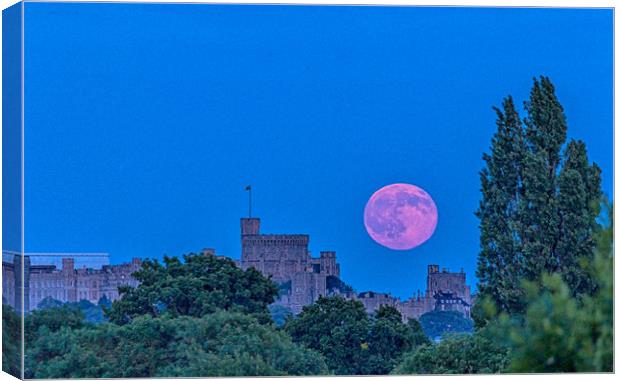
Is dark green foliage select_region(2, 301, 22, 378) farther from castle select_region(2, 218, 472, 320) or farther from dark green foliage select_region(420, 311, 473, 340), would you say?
dark green foliage select_region(420, 311, 473, 340)

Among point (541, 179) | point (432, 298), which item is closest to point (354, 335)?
point (432, 298)

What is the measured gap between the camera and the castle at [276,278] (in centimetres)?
1234

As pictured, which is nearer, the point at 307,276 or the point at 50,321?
the point at 50,321

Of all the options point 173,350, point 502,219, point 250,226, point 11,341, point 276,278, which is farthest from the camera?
point 502,219

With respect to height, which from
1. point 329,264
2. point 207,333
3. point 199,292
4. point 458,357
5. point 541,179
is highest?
point 541,179

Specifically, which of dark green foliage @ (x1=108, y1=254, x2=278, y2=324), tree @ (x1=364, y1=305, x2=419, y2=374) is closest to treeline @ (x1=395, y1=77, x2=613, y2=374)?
tree @ (x1=364, y1=305, x2=419, y2=374)

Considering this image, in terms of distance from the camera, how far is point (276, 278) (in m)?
12.9

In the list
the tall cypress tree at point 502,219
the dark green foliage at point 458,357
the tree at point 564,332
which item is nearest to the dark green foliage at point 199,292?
the dark green foliage at point 458,357

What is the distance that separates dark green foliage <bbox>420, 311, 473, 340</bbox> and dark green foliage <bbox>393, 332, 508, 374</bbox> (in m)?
0.09

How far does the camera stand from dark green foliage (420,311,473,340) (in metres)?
13.0

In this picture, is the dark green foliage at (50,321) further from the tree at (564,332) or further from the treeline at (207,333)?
the tree at (564,332)

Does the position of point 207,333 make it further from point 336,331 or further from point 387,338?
point 387,338

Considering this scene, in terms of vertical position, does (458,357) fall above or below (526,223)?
below

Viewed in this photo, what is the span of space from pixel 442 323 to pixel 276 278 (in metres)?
1.70
